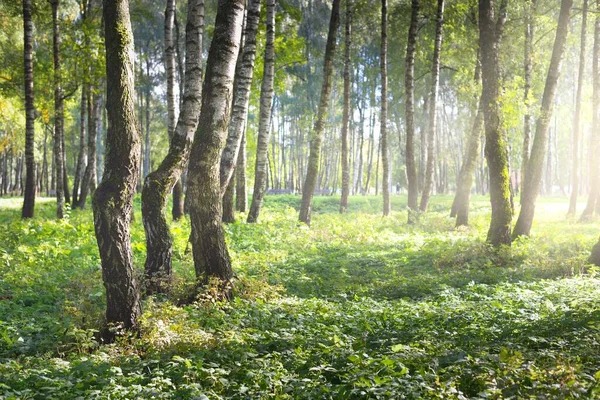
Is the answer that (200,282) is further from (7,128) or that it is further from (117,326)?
(7,128)

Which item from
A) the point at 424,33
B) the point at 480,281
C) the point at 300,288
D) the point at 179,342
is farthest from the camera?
the point at 424,33

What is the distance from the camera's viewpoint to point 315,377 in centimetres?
492

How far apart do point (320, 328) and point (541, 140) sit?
425 inches

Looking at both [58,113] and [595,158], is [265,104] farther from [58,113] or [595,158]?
[595,158]

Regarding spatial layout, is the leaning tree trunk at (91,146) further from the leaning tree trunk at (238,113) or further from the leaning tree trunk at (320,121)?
the leaning tree trunk at (238,113)

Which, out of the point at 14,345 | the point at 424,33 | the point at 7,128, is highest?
the point at 424,33

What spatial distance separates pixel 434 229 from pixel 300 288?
37.1 feet

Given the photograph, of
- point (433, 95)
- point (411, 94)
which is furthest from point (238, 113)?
point (433, 95)

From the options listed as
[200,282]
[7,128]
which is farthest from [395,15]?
[7,128]

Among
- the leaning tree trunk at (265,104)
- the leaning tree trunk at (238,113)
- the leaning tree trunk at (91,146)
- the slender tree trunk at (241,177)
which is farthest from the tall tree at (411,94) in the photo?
the leaning tree trunk at (91,146)

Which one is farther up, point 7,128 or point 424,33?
point 424,33

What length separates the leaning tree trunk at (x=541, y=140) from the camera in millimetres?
14312

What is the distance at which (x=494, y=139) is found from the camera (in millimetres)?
13242

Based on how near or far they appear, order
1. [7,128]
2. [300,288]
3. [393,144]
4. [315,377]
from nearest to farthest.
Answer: [315,377], [300,288], [7,128], [393,144]
